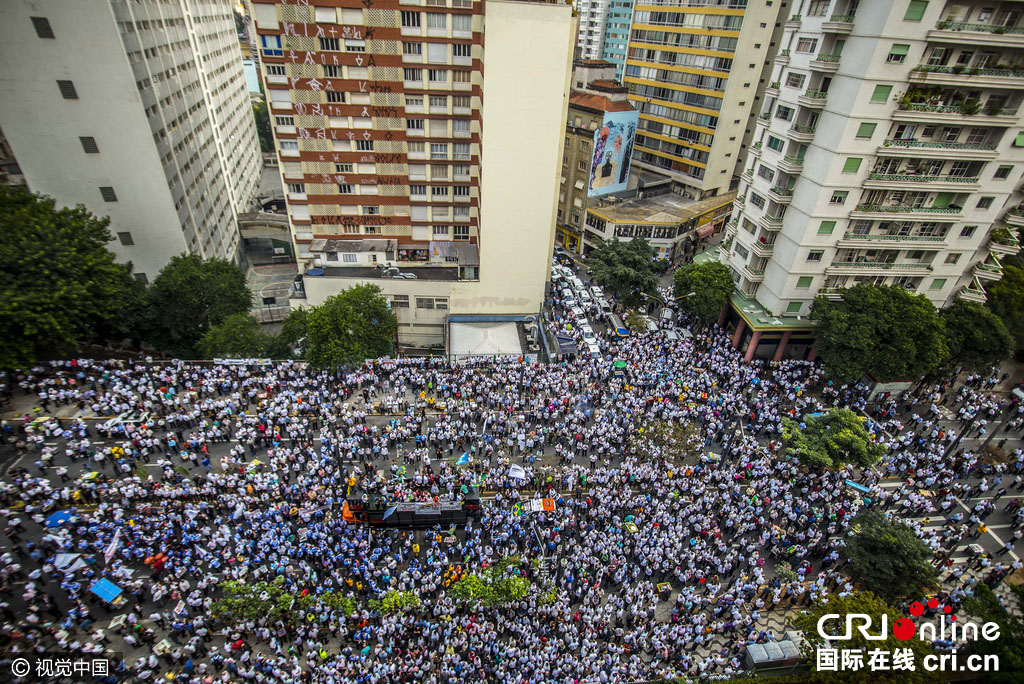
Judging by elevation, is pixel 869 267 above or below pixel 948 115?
below

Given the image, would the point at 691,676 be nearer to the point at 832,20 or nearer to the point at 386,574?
the point at 386,574

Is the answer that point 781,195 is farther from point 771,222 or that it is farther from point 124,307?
point 124,307

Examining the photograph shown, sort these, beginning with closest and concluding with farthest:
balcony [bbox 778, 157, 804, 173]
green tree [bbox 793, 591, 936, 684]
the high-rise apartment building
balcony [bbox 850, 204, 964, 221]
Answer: green tree [bbox 793, 591, 936, 684] < balcony [bbox 850, 204, 964, 221] < balcony [bbox 778, 157, 804, 173] < the high-rise apartment building

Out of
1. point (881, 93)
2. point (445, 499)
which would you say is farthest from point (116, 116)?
point (881, 93)

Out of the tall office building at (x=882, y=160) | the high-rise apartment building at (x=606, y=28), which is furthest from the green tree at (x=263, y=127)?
the tall office building at (x=882, y=160)

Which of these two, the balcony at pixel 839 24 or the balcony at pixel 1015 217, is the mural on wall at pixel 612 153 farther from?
the balcony at pixel 1015 217

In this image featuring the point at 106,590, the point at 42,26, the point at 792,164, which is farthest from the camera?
the point at 792,164

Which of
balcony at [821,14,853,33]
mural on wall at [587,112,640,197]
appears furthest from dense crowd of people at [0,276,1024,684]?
mural on wall at [587,112,640,197]

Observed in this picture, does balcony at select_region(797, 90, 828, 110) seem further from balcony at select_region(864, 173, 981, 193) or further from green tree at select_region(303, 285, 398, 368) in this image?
green tree at select_region(303, 285, 398, 368)
